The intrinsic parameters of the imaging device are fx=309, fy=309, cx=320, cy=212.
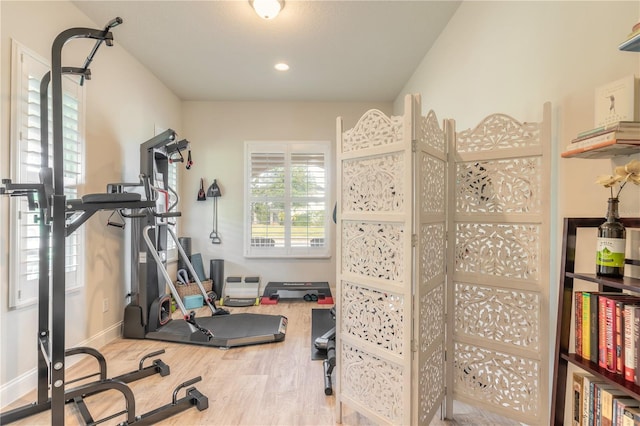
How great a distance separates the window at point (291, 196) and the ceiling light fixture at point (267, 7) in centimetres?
229

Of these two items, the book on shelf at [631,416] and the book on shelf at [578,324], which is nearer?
the book on shelf at [631,416]

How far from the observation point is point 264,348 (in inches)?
109

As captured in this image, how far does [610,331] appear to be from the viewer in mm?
1083

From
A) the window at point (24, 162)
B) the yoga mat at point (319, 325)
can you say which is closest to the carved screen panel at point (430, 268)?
the yoga mat at point (319, 325)

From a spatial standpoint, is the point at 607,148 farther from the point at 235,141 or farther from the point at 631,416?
the point at 235,141

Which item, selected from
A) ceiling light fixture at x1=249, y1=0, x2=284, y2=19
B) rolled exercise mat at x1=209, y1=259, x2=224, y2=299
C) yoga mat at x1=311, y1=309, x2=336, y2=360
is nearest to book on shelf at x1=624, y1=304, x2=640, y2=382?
yoga mat at x1=311, y1=309, x2=336, y2=360

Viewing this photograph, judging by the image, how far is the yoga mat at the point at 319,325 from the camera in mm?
2628

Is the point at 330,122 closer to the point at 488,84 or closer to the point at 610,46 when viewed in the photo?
the point at 488,84

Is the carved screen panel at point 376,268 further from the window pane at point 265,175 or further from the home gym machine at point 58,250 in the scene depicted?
the window pane at point 265,175

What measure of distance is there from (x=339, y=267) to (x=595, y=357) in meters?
1.17

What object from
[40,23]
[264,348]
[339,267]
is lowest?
[264,348]

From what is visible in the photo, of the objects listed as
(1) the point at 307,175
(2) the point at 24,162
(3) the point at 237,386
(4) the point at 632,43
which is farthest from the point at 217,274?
(4) the point at 632,43

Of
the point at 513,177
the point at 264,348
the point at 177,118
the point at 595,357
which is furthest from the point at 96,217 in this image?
the point at 595,357

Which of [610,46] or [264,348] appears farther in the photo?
[264,348]
